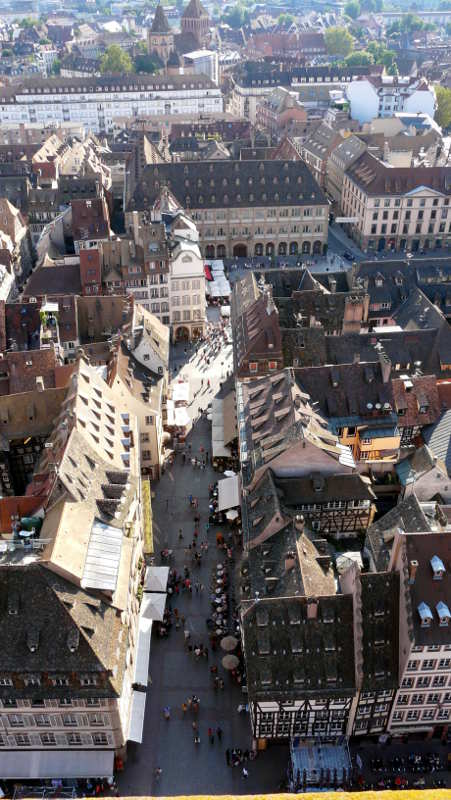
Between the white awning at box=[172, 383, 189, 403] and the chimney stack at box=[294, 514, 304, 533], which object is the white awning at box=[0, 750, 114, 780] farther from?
the white awning at box=[172, 383, 189, 403]

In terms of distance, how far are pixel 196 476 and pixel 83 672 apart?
40.4 m

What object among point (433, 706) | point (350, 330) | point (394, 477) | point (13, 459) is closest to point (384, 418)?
point (394, 477)

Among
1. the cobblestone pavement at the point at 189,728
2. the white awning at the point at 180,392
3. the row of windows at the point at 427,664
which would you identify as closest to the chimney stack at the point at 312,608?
the row of windows at the point at 427,664

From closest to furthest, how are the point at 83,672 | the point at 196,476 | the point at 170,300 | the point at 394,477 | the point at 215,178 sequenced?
the point at 83,672
the point at 394,477
the point at 196,476
the point at 170,300
the point at 215,178

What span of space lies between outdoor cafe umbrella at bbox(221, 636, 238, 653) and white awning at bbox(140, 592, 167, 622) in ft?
22.0

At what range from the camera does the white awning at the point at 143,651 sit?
62719 millimetres

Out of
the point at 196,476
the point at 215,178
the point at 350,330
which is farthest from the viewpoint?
the point at 215,178

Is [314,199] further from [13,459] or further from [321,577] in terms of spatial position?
[321,577]

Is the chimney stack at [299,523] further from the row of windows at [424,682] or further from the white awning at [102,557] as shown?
the white awning at [102,557]

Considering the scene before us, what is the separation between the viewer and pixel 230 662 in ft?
216

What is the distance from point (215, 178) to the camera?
15612 cm

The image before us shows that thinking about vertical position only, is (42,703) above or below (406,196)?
below

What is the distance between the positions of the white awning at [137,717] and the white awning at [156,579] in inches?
478

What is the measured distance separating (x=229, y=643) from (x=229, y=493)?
20.7m
